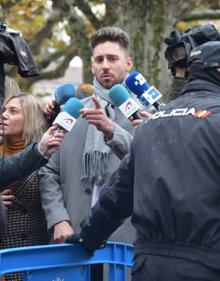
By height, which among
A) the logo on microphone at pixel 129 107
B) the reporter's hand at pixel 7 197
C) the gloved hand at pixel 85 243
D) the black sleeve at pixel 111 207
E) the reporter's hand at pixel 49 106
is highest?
the logo on microphone at pixel 129 107

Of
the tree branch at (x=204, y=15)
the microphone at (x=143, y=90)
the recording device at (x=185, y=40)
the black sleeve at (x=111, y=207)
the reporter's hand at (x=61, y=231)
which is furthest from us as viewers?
the tree branch at (x=204, y=15)

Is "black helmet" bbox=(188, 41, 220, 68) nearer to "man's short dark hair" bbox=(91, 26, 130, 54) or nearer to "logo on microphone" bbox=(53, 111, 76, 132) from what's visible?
"logo on microphone" bbox=(53, 111, 76, 132)

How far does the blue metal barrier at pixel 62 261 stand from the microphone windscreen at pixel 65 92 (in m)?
1.09

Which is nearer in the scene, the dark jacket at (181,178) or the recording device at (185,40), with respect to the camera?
the dark jacket at (181,178)

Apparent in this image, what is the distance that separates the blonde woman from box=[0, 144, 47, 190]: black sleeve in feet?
0.90

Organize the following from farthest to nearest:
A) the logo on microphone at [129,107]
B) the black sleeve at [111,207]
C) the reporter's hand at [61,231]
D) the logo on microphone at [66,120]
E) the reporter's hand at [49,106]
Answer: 1. the reporter's hand at [49,106]
2. the reporter's hand at [61,231]
3. the logo on microphone at [129,107]
4. the logo on microphone at [66,120]
5. the black sleeve at [111,207]

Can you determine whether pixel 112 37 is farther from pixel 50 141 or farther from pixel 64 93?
pixel 50 141

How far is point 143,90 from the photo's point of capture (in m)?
5.16

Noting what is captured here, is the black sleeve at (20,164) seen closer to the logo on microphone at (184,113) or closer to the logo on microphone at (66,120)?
the logo on microphone at (66,120)

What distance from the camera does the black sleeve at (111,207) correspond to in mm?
4391

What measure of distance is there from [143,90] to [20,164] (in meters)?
0.86

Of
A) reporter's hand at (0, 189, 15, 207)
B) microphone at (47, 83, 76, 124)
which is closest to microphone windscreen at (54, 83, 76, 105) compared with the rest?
microphone at (47, 83, 76, 124)

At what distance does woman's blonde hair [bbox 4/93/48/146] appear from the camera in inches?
222

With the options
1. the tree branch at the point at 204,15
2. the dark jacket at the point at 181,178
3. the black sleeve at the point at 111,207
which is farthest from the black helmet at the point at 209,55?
the tree branch at the point at 204,15
